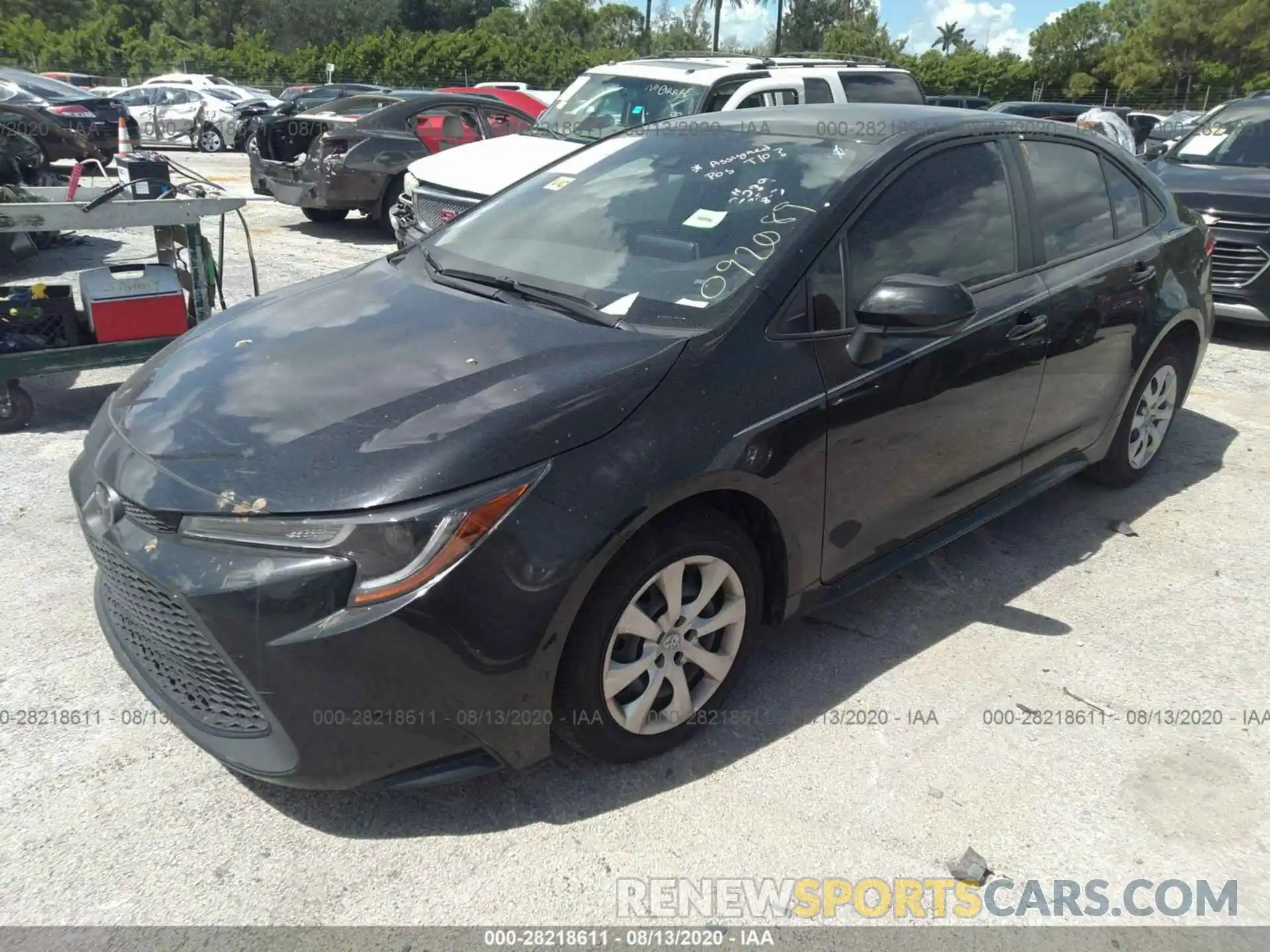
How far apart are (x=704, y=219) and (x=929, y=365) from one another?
0.87 meters

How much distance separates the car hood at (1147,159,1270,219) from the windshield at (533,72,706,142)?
376cm

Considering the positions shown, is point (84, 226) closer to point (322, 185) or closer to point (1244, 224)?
point (322, 185)

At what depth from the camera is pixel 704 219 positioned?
3209mm

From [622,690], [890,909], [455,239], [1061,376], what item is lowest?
[890,909]

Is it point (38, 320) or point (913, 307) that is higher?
point (913, 307)

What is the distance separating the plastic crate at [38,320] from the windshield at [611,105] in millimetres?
4396

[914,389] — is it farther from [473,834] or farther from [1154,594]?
[473,834]

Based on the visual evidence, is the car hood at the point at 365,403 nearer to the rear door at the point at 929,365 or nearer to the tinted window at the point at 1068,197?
the rear door at the point at 929,365

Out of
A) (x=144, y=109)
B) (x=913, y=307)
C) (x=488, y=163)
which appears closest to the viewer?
(x=913, y=307)

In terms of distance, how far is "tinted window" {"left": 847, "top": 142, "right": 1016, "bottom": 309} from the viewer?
3.13 meters

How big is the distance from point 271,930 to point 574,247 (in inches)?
86.6

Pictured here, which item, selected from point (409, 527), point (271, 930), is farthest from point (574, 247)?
point (271, 930)

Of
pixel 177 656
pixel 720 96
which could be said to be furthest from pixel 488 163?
pixel 177 656

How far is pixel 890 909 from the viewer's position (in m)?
2.39
